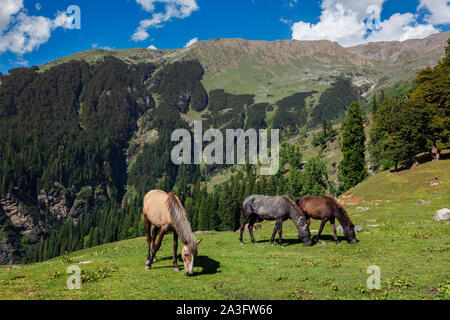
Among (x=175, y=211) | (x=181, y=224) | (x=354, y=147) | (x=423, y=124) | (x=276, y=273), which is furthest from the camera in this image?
(x=354, y=147)

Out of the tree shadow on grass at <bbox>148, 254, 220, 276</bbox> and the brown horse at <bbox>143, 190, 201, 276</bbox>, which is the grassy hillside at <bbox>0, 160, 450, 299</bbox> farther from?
the brown horse at <bbox>143, 190, 201, 276</bbox>

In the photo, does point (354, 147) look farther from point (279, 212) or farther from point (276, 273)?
point (276, 273)

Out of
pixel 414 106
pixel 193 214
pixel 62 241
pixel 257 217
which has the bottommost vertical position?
pixel 62 241

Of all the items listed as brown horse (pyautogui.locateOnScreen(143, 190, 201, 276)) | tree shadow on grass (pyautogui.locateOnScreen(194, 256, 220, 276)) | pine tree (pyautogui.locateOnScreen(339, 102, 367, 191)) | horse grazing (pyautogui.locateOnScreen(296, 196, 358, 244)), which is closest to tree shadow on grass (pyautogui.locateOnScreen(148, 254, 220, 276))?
tree shadow on grass (pyautogui.locateOnScreen(194, 256, 220, 276))

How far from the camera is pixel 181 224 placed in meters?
16.1

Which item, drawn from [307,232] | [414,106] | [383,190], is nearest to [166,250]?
[307,232]

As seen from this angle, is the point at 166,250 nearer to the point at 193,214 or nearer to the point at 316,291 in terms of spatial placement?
the point at 316,291

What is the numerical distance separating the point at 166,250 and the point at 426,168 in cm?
5325

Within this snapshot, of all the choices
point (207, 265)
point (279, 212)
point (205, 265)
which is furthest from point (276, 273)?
point (279, 212)

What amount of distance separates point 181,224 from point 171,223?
641 mm

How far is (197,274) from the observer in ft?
53.1

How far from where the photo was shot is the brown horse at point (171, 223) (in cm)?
1552

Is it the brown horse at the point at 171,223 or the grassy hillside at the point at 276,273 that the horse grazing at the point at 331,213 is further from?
the brown horse at the point at 171,223

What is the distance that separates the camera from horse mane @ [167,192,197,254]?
15500 mm
